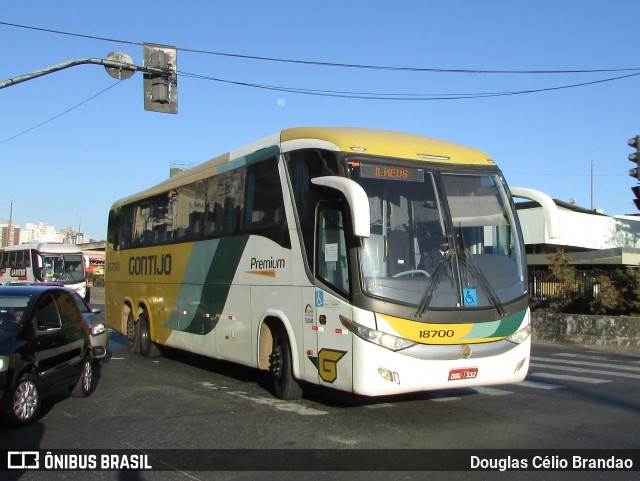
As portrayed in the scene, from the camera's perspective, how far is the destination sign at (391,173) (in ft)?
26.5

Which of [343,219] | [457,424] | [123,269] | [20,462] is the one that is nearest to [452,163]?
[343,219]

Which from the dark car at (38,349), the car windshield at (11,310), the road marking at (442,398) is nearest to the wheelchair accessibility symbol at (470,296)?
the road marking at (442,398)

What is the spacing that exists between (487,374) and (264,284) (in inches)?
137

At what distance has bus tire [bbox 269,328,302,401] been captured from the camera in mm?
9109

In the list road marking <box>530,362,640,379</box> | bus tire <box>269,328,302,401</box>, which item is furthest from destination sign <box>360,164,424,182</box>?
road marking <box>530,362,640,379</box>

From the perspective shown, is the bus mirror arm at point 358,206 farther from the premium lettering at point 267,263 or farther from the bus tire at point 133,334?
the bus tire at point 133,334

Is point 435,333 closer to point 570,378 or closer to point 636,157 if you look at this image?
point 570,378

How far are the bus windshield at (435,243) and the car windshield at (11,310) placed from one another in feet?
14.0

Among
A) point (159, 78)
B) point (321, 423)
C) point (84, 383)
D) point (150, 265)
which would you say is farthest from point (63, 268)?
point (321, 423)

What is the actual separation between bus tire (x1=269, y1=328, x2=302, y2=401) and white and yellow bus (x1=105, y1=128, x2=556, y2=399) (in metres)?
0.02

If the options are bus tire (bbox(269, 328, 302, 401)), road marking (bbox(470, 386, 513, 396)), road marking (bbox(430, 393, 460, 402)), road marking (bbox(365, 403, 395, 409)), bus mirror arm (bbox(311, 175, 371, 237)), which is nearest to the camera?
bus mirror arm (bbox(311, 175, 371, 237))

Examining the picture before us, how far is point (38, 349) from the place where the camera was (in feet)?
26.5

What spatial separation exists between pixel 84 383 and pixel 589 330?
592 inches

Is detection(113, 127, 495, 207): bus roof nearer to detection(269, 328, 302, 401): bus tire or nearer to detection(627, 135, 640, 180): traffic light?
detection(269, 328, 302, 401): bus tire
